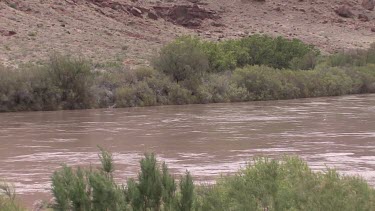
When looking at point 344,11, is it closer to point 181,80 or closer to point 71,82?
point 181,80

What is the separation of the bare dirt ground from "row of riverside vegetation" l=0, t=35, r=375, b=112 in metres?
5.89

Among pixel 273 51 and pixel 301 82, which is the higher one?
pixel 273 51

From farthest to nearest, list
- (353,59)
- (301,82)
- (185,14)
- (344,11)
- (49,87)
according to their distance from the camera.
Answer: (344,11) → (185,14) → (353,59) → (301,82) → (49,87)

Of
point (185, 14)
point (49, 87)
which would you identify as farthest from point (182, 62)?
point (185, 14)

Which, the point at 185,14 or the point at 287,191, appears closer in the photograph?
the point at 287,191

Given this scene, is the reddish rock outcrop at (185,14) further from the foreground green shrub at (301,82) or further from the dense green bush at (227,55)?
the foreground green shrub at (301,82)

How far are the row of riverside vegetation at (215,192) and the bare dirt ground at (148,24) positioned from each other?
34.4 m

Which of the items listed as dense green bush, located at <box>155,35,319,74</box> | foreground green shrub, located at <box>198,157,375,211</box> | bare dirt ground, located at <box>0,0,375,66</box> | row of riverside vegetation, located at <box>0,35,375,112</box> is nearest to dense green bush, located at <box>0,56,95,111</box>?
row of riverside vegetation, located at <box>0,35,375,112</box>

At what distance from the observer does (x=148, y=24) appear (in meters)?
61.5

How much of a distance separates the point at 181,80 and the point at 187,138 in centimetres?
1703

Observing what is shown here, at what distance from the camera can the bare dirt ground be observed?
47.9m

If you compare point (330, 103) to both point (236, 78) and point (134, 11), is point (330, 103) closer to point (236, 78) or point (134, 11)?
A: point (236, 78)

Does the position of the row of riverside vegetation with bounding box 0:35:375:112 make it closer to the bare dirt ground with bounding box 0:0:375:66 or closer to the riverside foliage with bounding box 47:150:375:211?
the bare dirt ground with bounding box 0:0:375:66

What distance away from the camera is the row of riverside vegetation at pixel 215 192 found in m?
8.53
